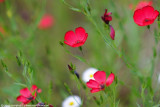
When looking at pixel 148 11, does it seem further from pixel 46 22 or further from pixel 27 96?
pixel 46 22

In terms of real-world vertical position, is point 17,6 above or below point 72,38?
above

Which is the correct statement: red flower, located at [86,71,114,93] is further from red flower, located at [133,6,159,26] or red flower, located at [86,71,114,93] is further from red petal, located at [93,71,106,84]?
red flower, located at [133,6,159,26]

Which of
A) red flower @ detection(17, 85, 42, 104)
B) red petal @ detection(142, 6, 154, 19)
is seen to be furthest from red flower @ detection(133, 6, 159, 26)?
red flower @ detection(17, 85, 42, 104)

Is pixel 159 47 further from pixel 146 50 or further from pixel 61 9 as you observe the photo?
pixel 61 9

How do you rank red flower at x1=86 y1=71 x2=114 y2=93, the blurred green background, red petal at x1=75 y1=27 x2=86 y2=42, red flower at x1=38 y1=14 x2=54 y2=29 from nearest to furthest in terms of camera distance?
red flower at x1=86 y1=71 x2=114 y2=93 < red petal at x1=75 y1=27 x2=86 y2=42 < the blurred green background < red flower at x1=38 y1=14 x2=54 y2=29

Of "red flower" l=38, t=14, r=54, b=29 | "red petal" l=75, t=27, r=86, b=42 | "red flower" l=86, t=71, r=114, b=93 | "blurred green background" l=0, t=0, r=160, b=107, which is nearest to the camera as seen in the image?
"red flower" l=86, t=71, r=114, b=93

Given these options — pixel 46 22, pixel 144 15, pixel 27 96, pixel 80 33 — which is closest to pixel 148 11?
pixel 144 15

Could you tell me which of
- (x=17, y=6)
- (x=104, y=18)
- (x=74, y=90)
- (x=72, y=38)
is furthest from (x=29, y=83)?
(x=17, y=6)

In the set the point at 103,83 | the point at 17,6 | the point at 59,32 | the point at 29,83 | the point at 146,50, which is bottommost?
the point at 103,83

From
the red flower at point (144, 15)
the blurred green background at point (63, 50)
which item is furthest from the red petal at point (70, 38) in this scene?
the blurred green background at point (63, 50)

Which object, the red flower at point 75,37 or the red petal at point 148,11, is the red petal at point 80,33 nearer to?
the red flower at point 75,37

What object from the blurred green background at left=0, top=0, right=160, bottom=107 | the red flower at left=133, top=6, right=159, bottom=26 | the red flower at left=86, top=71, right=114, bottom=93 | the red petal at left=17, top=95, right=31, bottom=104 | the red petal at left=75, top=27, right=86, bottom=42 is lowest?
the red flower at left=86, top=71, right=114, bottom=93
